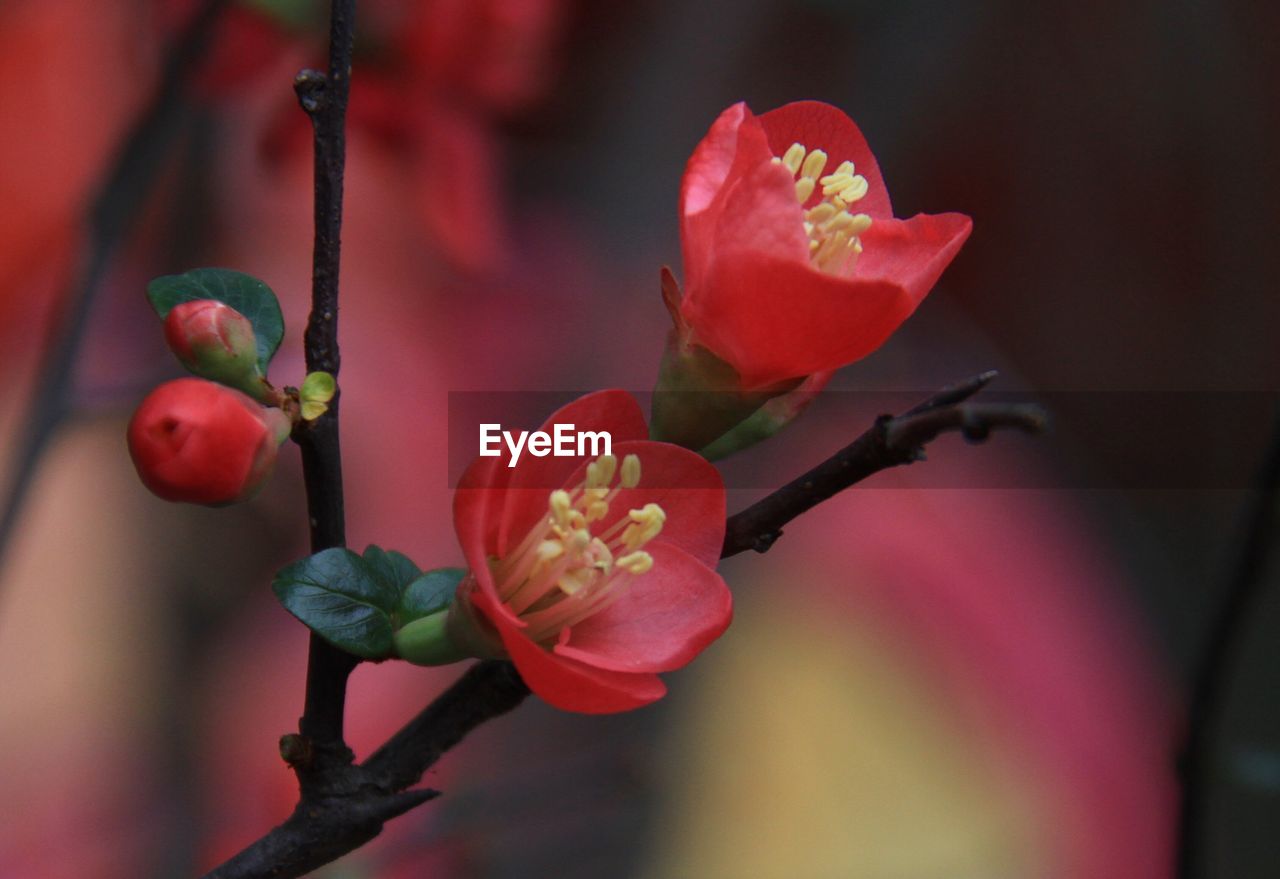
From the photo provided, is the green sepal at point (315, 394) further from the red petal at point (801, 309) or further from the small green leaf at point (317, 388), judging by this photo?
the red petal at point (801, 309)

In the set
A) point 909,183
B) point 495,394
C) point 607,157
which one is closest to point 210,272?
point 495,394

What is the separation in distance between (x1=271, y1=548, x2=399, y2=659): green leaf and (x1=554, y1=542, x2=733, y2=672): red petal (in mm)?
60

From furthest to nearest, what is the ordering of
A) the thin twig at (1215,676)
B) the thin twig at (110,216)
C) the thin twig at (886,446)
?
1. the thin twig at (110,216)
2. the thin twig at (1215,676)
3. the thin twig at (886,446)

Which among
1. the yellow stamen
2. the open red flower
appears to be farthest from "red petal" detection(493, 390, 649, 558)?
the yellow stamen

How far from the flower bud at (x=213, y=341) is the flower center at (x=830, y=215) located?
0.18m

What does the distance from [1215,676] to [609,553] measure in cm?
59

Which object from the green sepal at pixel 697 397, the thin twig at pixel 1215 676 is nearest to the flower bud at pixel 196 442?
the green sepal at pixel 697 397

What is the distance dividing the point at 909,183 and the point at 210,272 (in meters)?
0.70

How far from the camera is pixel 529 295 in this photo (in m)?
0.90

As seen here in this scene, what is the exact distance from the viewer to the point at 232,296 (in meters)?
0.35

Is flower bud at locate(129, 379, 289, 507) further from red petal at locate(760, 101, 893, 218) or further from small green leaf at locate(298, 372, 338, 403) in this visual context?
red petal at locate(760, 101, 893, 218)

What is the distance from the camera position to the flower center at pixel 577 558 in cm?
33

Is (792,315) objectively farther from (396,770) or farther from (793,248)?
(396,770)

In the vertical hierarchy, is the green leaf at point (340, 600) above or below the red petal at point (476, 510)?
below
